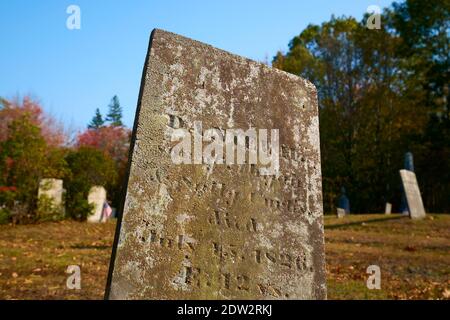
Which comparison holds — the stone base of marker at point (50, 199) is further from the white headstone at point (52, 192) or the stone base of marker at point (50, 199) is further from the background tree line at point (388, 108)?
the background tree line at point (388, 108)

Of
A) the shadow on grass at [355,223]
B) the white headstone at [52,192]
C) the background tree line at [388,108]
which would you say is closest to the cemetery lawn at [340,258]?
the shadow on grass at [355,223]

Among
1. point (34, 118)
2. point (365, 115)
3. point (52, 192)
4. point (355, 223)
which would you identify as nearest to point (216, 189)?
point (355, 223)

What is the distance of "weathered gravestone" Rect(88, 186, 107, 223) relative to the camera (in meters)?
19.7

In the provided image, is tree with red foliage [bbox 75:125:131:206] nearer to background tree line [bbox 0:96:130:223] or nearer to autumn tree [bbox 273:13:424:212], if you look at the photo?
autumn tree [bbox 273:13:424:212]

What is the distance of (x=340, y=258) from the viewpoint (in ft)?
31.0

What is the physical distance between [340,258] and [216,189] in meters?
6.53

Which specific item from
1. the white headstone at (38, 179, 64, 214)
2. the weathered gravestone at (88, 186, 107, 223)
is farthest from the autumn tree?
the white headstone at (38, 179, 64, 214)

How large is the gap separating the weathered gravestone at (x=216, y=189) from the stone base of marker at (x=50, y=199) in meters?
15.3

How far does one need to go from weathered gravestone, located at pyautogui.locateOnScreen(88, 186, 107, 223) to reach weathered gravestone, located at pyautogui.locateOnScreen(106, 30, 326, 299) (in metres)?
16.7

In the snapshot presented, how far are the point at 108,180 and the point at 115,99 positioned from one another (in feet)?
249

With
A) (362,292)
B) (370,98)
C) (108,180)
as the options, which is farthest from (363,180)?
(362,292)

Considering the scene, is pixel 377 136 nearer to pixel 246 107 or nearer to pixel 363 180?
pixel 363 180

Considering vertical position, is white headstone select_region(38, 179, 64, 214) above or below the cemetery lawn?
above

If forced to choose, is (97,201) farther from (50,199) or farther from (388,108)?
(388,108)
